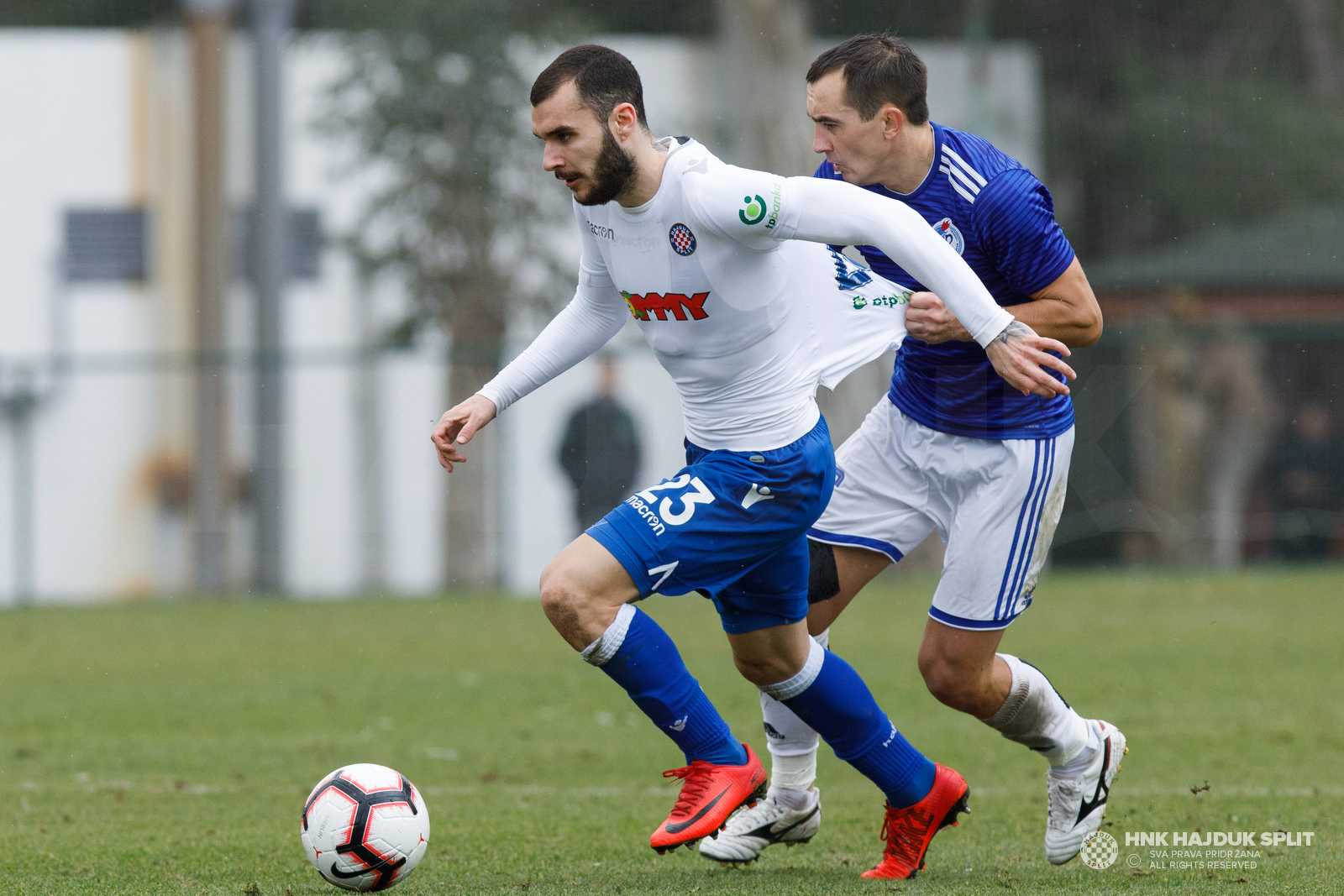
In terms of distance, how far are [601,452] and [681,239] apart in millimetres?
12777

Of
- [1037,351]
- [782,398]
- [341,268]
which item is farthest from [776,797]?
[341,268]

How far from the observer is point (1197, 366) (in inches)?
731

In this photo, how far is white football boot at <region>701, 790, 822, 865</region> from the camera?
17.5ft

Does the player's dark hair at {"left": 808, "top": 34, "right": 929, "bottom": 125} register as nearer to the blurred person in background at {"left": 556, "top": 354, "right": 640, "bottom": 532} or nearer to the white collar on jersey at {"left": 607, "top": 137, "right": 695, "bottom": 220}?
the white collar on jersey at {"left": 607, "top": 137, "right": 695, "bottom": 220}

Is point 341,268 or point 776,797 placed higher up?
point 341,268

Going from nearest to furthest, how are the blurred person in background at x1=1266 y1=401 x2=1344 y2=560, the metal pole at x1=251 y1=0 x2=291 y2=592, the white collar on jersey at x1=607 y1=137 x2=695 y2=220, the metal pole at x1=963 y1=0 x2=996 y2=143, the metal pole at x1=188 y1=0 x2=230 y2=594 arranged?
the white collar on jersey at x1=607 y1=137 x2=695 y2=220 < the blurred person in background at x1=1266 y1=401 x2=1344 y2=560 < the metal pole at x1=251 y1=0 x2=291 y2=592 < the metal pole at x1=188 y1=0 x2=230 y2=594 < the metal pole at x1=963 y1=0 x2=996 y2=143

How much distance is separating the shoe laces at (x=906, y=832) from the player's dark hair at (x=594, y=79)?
2.25 meters

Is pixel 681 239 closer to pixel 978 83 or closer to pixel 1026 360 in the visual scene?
pixel 1026 360

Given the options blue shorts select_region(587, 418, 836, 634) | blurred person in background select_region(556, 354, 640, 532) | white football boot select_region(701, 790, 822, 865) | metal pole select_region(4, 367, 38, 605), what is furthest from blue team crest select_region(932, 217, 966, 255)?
metal pole select_region(4, 367, 38, 605)

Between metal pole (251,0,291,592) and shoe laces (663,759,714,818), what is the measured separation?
14274 millimetres

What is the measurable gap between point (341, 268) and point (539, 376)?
16021 millimetres

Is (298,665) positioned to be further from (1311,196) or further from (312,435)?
(1311,196)

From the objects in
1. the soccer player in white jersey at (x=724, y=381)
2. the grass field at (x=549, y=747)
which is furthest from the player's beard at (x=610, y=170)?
the grass field at (x=549, y=747)

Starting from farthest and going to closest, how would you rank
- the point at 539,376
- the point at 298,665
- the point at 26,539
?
the point at 26,539
the point at 298,665
the point at 539,376
